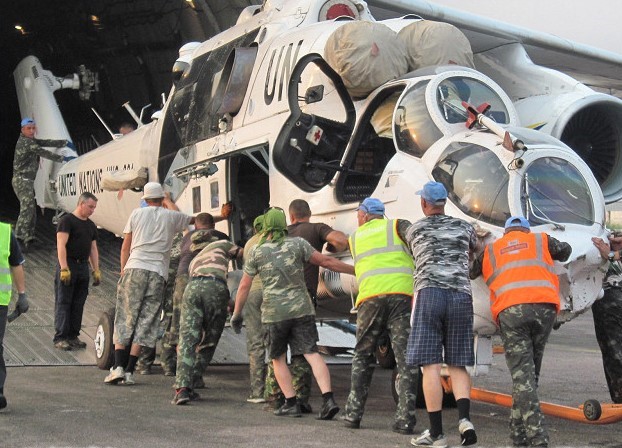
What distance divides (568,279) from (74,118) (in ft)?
56.6

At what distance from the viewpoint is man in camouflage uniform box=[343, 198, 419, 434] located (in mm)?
7512

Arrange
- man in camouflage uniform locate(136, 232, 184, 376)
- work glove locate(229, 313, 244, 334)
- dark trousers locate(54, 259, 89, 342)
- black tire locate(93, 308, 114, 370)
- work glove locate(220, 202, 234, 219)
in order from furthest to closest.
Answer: dark trousers locate(54, 259, 89, 342) < black tire locate(93, 308, 114, 370) < man in camouflage uniform locate(136, 232, 184, 376) < work glove locate(220, 202, 234, 219) < work glove locate(229, 313, 244, 334)

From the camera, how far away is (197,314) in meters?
9.16

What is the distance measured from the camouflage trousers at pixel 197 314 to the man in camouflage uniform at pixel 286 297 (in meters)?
1.06

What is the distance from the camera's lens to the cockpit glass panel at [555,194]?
7340mm

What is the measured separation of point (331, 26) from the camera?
374 inches

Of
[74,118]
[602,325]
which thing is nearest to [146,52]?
[74,118]

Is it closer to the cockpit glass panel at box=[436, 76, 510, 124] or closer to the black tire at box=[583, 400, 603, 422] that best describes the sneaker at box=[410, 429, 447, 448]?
the black tire at box=[583, 400, 603, 422]

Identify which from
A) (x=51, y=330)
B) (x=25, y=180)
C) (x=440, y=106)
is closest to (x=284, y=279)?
(x=440, y=106)

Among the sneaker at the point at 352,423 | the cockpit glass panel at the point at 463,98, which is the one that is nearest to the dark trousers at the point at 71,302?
the sneaker at the point at 352,423

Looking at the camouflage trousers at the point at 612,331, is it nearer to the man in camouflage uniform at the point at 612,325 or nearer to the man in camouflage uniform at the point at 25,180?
the man in camouflage uniform at the point at 612,325

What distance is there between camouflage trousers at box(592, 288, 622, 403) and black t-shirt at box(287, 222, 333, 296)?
2.19 m

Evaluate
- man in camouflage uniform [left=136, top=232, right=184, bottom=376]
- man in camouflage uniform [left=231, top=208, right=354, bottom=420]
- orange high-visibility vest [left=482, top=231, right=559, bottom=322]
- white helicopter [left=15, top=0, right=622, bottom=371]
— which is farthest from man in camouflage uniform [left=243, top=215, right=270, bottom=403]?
orange high-visibility vest [left=482, top=231, right=559, bottom=322]

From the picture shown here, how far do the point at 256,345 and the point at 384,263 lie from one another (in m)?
1.84
